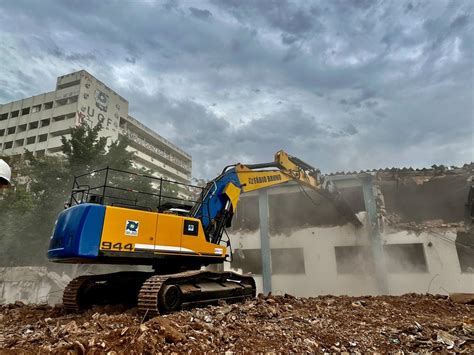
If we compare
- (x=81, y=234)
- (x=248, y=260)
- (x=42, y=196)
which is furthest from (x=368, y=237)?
(x=42, y=196)

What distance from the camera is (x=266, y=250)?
16312mm

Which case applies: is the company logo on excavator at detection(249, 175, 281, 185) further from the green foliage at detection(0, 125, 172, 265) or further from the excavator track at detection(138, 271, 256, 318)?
the green foliage at detection(0, 125, 172, 265)

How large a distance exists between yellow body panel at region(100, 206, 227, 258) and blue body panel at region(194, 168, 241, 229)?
0.54 meters

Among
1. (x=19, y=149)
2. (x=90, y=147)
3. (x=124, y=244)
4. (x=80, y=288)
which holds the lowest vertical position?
(x=80, y=288)

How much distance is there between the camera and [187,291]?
6.55m

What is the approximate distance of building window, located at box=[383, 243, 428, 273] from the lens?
14196mm

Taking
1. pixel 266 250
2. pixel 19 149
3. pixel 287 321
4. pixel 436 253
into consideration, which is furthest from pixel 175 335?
pixel 19 149

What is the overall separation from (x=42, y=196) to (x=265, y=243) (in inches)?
482

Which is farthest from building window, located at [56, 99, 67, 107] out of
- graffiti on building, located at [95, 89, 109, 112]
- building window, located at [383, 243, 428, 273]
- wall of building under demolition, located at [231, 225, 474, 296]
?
building window, located at [383, 243, 428, 273]

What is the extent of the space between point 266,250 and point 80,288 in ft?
33.5

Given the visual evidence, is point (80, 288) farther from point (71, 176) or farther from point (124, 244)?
point (71, 176)

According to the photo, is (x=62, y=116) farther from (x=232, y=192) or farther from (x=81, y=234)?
(x=81, y=234)

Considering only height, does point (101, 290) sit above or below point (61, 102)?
below

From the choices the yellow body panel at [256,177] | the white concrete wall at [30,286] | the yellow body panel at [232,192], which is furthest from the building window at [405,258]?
the white concrete wall at [30,286]
